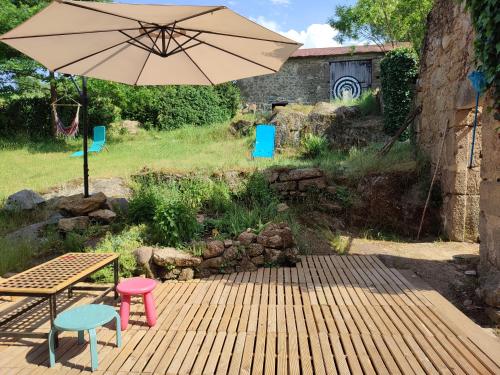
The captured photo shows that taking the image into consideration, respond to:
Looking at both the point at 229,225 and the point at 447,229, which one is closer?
the point at 229,225

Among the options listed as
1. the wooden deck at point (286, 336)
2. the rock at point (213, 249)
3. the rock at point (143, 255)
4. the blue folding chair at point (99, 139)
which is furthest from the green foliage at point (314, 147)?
the blue folding chair at point (99, 139)

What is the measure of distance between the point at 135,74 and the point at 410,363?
4.28 m

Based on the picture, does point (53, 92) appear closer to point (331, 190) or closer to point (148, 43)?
point (148, 43)

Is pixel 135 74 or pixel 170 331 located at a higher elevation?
pixel 135 74

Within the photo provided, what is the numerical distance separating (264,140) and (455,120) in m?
5.09

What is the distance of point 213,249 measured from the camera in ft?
15.3

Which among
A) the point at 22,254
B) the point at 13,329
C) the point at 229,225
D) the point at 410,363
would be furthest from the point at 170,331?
the point at 22,254

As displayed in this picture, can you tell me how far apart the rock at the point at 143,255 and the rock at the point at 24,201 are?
124 inches

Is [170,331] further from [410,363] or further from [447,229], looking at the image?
[447,229]

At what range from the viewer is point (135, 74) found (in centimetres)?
484

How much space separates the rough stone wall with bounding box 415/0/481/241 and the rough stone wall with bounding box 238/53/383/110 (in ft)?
39.1

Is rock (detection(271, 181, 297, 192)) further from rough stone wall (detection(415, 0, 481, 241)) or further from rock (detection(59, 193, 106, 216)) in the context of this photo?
rock (detection(59, 193, 106, 216))

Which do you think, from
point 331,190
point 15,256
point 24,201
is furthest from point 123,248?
point 331,190

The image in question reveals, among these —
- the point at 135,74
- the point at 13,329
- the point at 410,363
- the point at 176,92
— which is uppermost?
the point at 176,92
